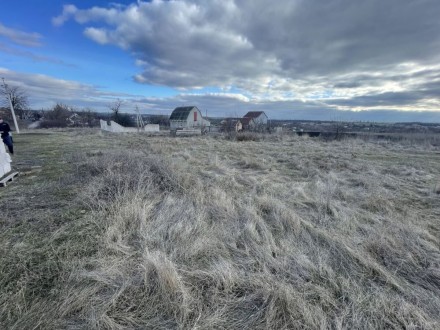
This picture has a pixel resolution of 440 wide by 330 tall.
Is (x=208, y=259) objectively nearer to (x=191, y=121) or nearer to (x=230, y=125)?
(x=230, y=125)

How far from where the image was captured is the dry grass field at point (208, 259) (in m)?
1.95

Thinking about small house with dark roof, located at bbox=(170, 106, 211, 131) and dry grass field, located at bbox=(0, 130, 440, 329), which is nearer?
dry grass field, located at bbox=(0, 130, 440, 329)

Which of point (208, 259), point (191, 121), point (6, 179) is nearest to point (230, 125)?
point (191, 121)

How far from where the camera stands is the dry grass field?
6.41 feet

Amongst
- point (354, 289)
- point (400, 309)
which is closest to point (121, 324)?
point (354, 289)

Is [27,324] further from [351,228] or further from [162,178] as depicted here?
[351,228]

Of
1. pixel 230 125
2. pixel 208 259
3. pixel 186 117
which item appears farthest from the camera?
pixel 186 117

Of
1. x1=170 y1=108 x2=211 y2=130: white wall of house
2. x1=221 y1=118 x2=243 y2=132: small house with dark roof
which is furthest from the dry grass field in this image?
x1=170 y1=108 x2=211 y2=130: white wall of house

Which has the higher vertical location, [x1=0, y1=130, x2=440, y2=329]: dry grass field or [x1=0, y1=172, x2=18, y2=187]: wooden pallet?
[x1=0, y1=130, x2=440, y2=329]: dry grass field

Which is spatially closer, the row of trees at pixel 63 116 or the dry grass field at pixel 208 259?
the dry grass field at pixel 208 259

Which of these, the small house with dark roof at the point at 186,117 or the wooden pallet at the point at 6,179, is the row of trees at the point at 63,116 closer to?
the small house with dark roof at the point at 186,117

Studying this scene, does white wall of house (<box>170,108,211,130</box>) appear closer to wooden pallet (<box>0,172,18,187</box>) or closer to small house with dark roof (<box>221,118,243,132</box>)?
small house with dark roof (<box>221,118,243,132</box>)

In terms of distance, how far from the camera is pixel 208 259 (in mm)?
2762

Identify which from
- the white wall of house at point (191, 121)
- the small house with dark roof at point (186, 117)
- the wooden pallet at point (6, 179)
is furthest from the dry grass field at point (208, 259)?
the small house with dark roof at point (186, 117)
